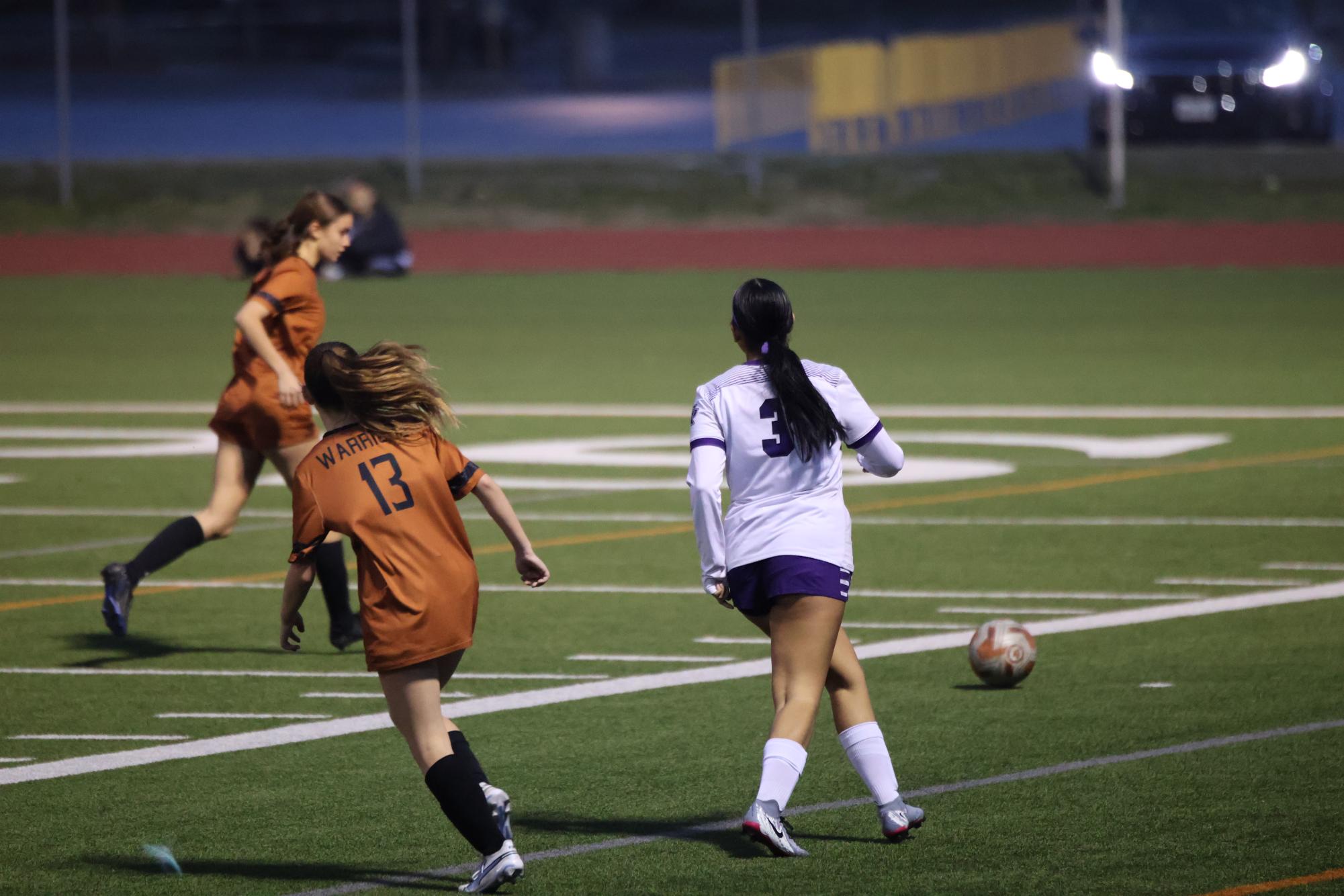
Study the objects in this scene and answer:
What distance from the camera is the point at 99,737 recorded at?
7.89m

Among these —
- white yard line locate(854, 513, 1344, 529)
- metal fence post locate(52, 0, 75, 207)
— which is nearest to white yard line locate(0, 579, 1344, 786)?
white yard line locate(854, 513, 1344, 529)

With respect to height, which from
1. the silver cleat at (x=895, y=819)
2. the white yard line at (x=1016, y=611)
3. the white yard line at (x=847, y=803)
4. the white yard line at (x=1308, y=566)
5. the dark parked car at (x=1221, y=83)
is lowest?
the white yard line at (x=1308, y=566)

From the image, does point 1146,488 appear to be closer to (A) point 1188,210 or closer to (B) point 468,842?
(B) point 468,842

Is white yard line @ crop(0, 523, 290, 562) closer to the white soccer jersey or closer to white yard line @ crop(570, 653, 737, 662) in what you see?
white yard line @ crop(570, 653, 737, 662)

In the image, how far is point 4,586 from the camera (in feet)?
36.2

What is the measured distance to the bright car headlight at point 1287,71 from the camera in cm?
3061

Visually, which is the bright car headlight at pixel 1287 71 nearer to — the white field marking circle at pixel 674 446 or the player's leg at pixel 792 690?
the white field marking circle at pixel 674 446

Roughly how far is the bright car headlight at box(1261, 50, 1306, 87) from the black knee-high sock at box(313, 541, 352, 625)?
944 inches

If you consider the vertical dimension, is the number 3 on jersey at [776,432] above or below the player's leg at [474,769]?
above

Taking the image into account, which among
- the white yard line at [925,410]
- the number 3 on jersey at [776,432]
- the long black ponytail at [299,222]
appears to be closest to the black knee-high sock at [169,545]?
the long black ponytail at [299,222]

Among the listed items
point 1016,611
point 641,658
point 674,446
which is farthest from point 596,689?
point 674,446

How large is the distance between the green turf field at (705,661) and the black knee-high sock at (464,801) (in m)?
0.27

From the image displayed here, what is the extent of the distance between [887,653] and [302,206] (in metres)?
3.00

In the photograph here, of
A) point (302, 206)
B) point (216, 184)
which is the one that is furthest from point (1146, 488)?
point (216, 184)
